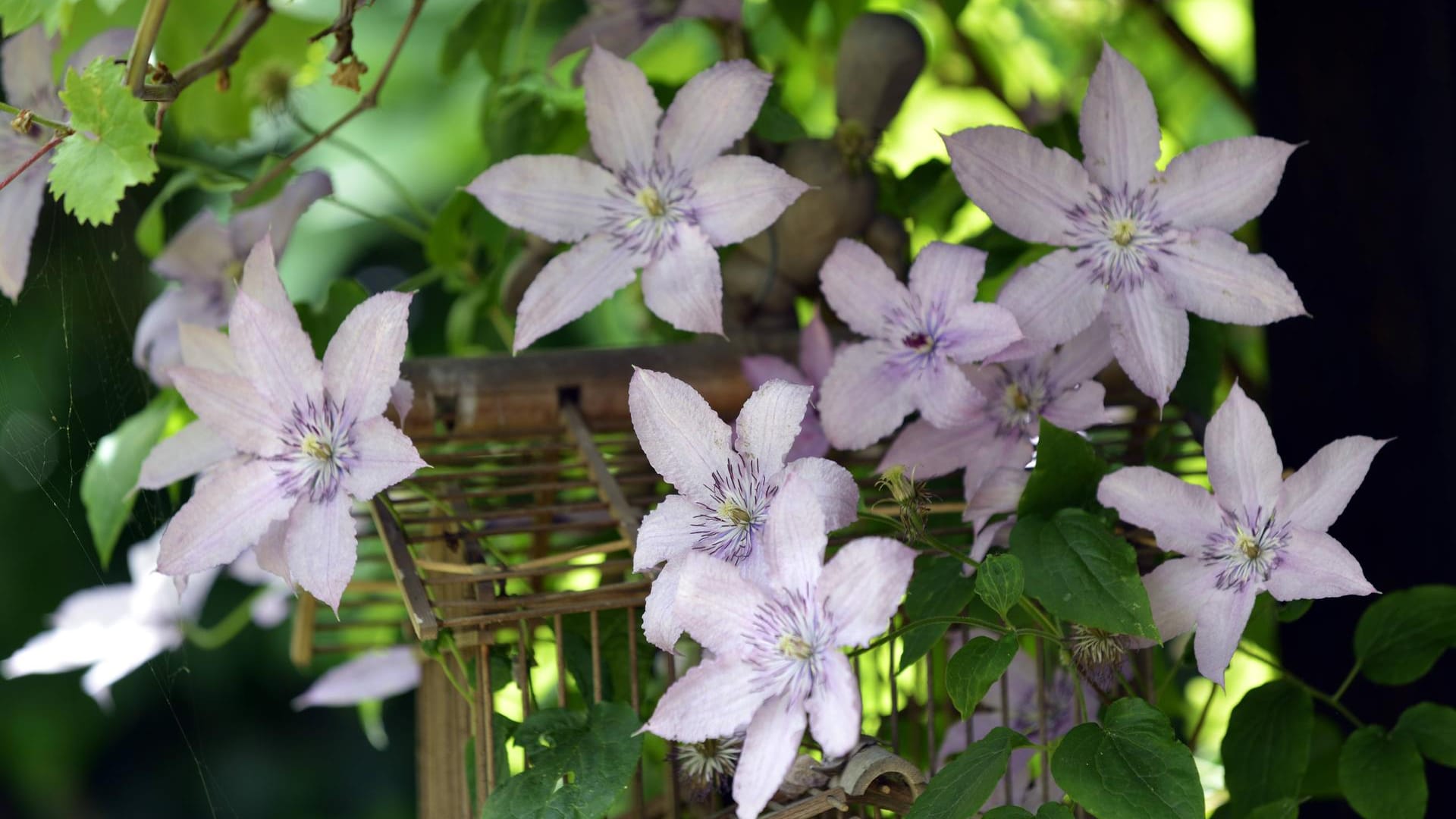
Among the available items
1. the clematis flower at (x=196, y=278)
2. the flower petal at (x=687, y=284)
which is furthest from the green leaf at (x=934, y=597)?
the clematis flower at (x=196, y=278)

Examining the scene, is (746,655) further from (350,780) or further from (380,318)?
(350,780)

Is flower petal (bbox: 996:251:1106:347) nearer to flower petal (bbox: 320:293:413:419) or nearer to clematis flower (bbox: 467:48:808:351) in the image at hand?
clematis flower (bbox: 467:48:808:351)

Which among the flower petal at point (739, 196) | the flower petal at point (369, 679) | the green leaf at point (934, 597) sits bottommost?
the flower petal at point (369, 679)

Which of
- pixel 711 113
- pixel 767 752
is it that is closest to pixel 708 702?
pixel 767 752

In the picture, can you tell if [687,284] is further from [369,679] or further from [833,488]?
[369,679]

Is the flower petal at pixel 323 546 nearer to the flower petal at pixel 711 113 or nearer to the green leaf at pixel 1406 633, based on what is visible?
the flower petal at pixel 711 113

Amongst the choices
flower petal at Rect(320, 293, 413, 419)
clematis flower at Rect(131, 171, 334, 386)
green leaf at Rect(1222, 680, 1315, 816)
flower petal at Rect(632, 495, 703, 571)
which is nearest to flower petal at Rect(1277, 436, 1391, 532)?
green leaf at Rect(1222, 680, 1315, 816)
